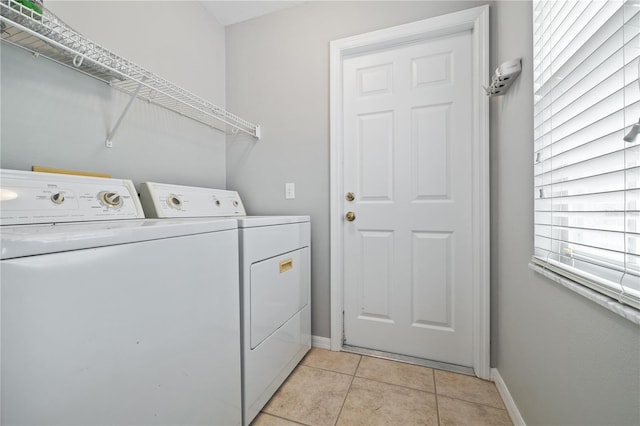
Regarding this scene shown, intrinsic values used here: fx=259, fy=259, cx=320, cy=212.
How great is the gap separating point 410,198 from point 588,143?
97 cm

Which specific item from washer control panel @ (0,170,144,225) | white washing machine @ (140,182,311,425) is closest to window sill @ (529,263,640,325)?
white washing machine @ (140,182,311,425)

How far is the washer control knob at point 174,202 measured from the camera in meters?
1.39

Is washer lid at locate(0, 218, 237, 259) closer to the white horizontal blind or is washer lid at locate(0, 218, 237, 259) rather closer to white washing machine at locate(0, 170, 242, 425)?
white washing machine at locate(0, 170, 242, 425)

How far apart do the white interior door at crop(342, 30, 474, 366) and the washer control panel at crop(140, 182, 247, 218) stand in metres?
0.83

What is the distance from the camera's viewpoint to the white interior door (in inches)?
61.5

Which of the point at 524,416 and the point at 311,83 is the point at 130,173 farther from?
the point at 524,416

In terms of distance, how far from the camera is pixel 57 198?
94 centimetres

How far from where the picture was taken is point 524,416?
1.08m

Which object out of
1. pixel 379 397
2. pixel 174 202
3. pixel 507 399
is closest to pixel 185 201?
pixel 174 202

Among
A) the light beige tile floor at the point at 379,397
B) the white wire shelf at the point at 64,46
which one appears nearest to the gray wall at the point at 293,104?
the light beige tile floor at the point at 379,397

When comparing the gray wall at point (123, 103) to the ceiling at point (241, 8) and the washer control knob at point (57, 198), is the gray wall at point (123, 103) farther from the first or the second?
the washer control knob at point (57, 198)

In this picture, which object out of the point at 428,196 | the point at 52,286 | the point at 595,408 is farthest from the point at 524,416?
the point at 52,286

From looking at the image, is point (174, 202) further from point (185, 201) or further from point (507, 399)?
point (507, 399)

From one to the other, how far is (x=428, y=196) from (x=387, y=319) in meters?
0.85
